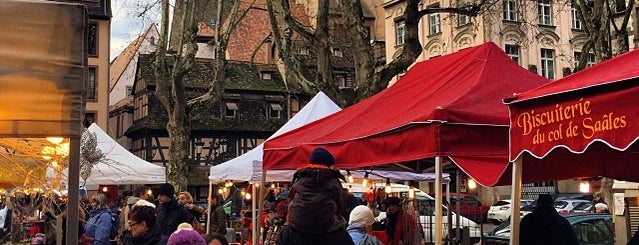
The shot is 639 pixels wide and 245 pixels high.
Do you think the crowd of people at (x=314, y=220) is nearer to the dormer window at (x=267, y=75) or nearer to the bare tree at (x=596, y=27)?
the bare tree at (x=596, y=27)

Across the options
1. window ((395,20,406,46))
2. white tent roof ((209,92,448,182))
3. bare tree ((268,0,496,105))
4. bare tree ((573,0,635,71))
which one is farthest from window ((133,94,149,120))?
bare tree ((573,0,635,71))

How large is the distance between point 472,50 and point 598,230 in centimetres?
583

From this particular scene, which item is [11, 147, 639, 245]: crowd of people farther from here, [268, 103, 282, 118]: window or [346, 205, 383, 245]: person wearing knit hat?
[268, 103, 282, 118]: window

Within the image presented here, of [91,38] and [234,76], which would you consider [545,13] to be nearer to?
[234,76]

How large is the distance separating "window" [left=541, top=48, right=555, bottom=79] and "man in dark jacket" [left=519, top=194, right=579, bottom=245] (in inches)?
1288

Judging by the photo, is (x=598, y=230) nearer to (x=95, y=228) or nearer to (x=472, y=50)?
(x=472, y=50)

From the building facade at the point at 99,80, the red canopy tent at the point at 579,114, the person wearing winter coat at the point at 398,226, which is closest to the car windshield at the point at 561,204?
the person wearing winter coat at the point at 398,226

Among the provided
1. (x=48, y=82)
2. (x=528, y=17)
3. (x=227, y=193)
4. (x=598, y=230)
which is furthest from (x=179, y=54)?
(x=528, y=17)

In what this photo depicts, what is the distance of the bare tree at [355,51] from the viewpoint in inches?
526

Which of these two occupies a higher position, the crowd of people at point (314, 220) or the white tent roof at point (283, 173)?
the white tent roof at point (283, 173)

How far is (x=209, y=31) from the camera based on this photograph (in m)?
51.7

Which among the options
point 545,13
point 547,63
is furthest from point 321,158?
point 545,13

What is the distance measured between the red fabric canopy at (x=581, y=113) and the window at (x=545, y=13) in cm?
3488

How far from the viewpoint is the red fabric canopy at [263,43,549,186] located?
5.89m
